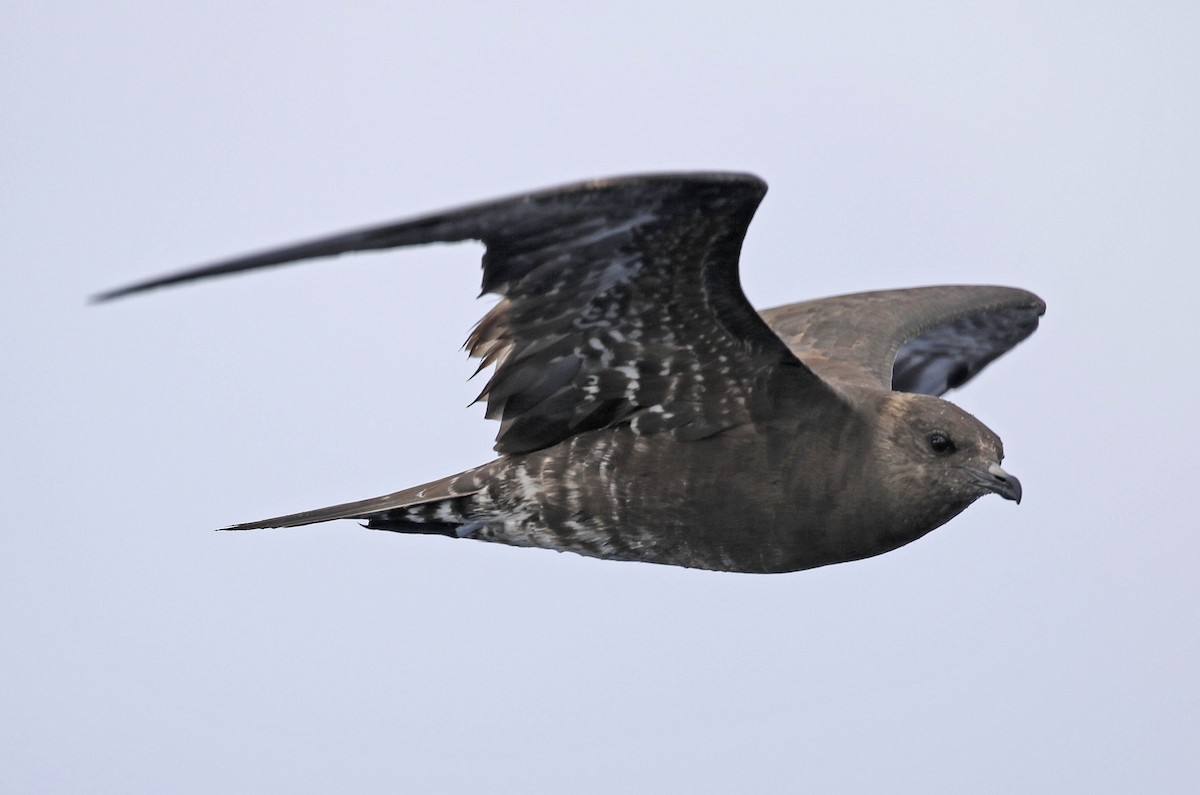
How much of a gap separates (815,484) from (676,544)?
28.9 inches

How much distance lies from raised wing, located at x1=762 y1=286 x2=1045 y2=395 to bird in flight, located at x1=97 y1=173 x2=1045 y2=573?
0.99 metres

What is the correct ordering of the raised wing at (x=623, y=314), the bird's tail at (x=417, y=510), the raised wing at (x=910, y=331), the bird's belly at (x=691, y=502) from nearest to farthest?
the raised wing at (x=623, y=314) → the bird's belly at (x=691, y=502) → the bird's tail at (x=417, y=510) → the raised wing at (x=910, y=331)

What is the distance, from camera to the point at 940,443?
781 cm

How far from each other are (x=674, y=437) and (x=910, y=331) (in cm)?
250

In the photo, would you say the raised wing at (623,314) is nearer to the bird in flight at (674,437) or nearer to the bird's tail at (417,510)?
the bird in flight at (674,437)

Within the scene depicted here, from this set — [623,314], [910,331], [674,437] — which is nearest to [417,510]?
[674,437]

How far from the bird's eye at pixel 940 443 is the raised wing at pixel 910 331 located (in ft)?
3.67

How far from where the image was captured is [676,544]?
8.13m

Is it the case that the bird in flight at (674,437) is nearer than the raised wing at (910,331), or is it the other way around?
the bird in flight at (674,437)

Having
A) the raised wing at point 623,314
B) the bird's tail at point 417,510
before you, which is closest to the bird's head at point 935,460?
the raised wing at point 623,314

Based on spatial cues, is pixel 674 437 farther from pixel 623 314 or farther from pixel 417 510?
pixel 417 510

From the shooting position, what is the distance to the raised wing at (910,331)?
9.52 m

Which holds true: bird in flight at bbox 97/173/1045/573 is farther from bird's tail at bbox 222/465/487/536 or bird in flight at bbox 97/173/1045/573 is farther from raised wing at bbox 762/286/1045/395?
raised wing at bbox 762/286/1045/395

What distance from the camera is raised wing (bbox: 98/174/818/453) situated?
6715 mm
